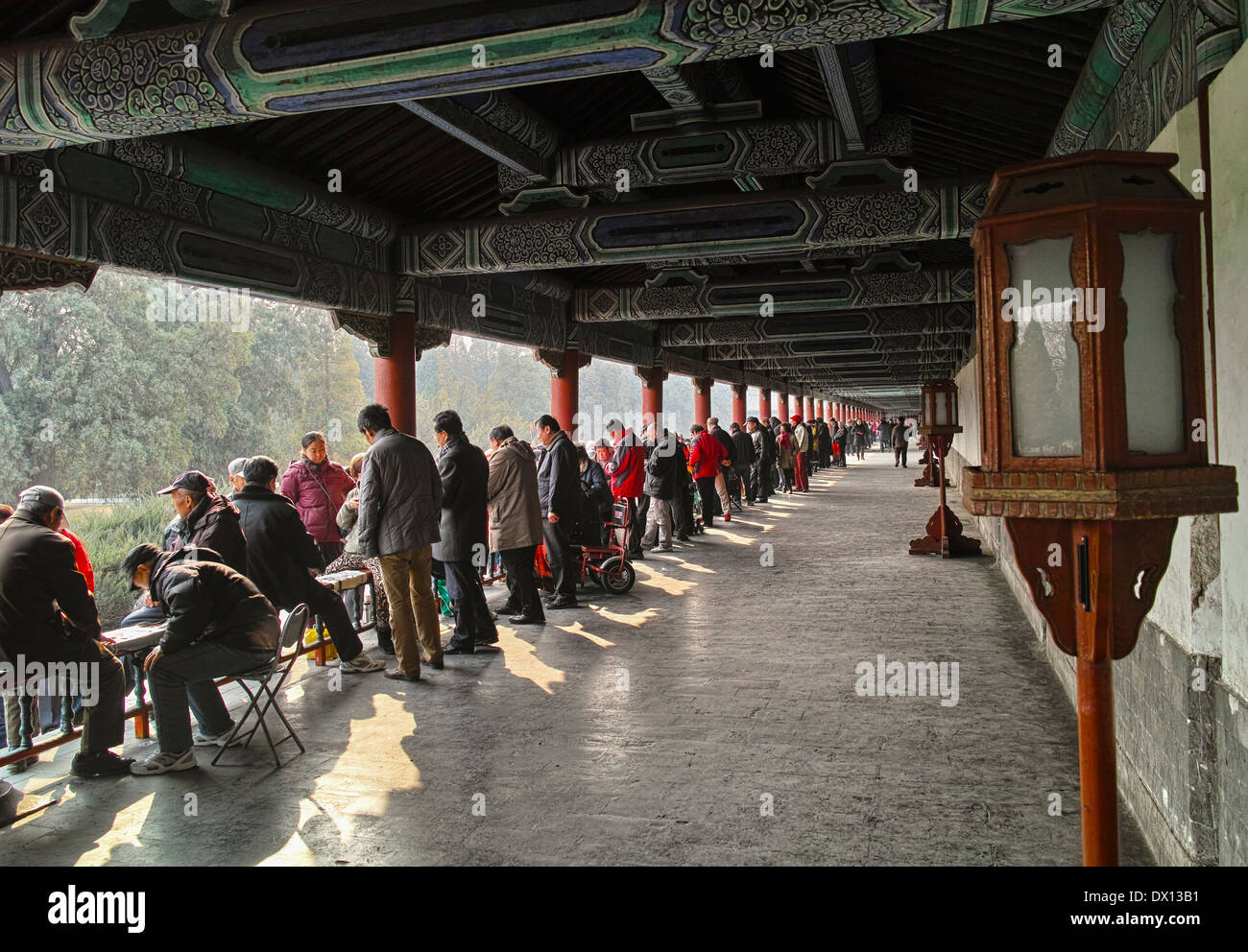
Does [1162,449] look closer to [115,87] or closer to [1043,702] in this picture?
[1043,702]

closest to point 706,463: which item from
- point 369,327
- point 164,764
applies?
point 369,327

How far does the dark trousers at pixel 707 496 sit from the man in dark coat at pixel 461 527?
7.29 metres

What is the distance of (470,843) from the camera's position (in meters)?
3.57

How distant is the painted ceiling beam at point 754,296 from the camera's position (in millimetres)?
10711

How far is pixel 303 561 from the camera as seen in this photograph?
18.5 feet

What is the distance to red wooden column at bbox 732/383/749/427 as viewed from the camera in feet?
78.9

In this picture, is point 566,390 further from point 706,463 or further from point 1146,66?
point 1146,66

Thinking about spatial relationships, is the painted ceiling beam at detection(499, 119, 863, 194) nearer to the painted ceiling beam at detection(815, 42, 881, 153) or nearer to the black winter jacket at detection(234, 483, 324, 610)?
the painted ceiling beam at detection(815, 42, 881, 153)

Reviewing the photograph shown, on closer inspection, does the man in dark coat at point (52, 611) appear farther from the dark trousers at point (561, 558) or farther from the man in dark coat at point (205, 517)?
the dark trousers at point (561, 558)

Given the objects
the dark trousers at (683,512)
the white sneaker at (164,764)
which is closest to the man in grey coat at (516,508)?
the white sneaker at (164,764)

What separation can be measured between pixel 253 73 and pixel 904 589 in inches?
277

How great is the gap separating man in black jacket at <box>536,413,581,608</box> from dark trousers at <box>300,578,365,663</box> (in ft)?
8.49

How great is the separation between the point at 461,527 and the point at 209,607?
239 cm

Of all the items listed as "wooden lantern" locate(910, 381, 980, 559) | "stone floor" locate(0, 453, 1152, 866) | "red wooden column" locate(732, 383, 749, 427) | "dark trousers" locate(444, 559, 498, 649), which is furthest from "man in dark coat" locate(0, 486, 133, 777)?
"red wooden column" locate(732, 383, 749, 427)
